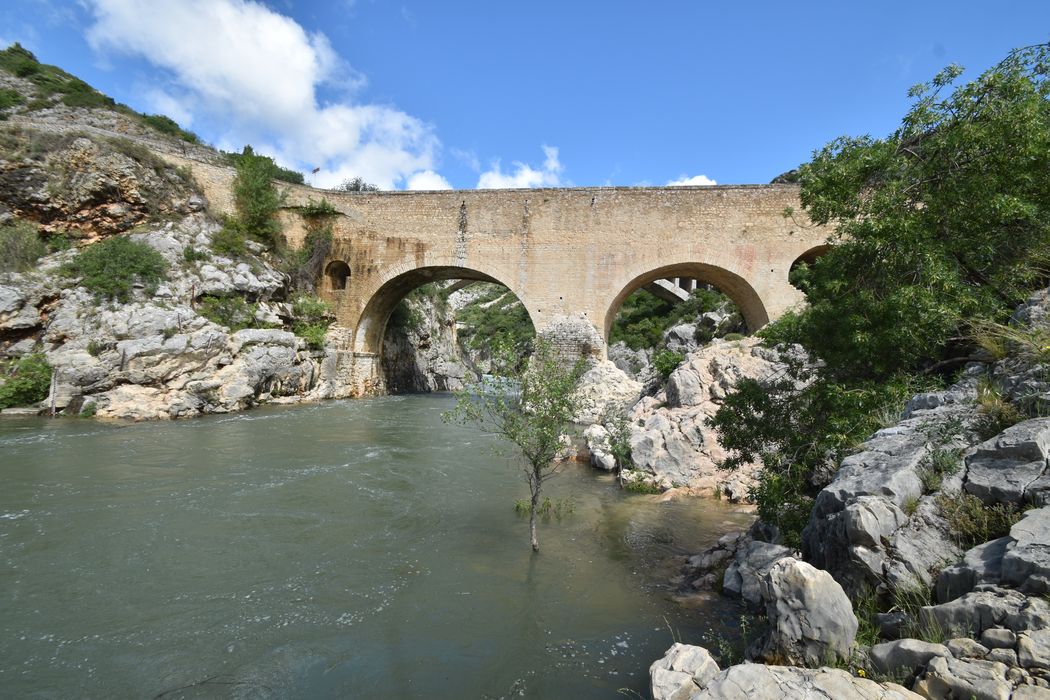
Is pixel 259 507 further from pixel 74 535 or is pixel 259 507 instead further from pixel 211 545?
pixel 74 535

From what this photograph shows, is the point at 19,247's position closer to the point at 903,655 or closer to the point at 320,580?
the point at 320,580

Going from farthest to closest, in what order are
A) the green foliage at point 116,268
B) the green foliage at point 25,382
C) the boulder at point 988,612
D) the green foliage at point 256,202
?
the green foliage at point 256,202 → the green foliage at point 116,268 → the green foliage at point 25,382 → the boulder at point 988,612

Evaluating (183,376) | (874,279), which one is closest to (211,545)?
(874,279)

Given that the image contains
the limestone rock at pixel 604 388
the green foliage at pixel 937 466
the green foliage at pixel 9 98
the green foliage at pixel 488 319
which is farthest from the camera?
the green foliage at pixel 488 319

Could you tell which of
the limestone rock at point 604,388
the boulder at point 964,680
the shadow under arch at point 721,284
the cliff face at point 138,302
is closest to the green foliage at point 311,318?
the cliff face at point 138,302

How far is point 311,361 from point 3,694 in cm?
1487

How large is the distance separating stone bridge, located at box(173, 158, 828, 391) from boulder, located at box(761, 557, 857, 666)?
45.5ft

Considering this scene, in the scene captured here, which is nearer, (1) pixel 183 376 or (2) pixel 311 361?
(1) pixel 183 376

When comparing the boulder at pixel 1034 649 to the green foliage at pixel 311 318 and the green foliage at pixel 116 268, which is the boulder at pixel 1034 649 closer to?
the green foliage at pixel 116 268

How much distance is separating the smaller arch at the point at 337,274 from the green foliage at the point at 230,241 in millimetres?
2805

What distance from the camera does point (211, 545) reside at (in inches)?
238

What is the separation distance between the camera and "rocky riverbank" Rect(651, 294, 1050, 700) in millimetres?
2484

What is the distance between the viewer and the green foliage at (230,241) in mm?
17625

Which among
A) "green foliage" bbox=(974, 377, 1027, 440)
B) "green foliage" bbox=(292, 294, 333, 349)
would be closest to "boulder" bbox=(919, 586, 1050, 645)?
"green foliage" bbox=(974, 377, 1027, 440)
